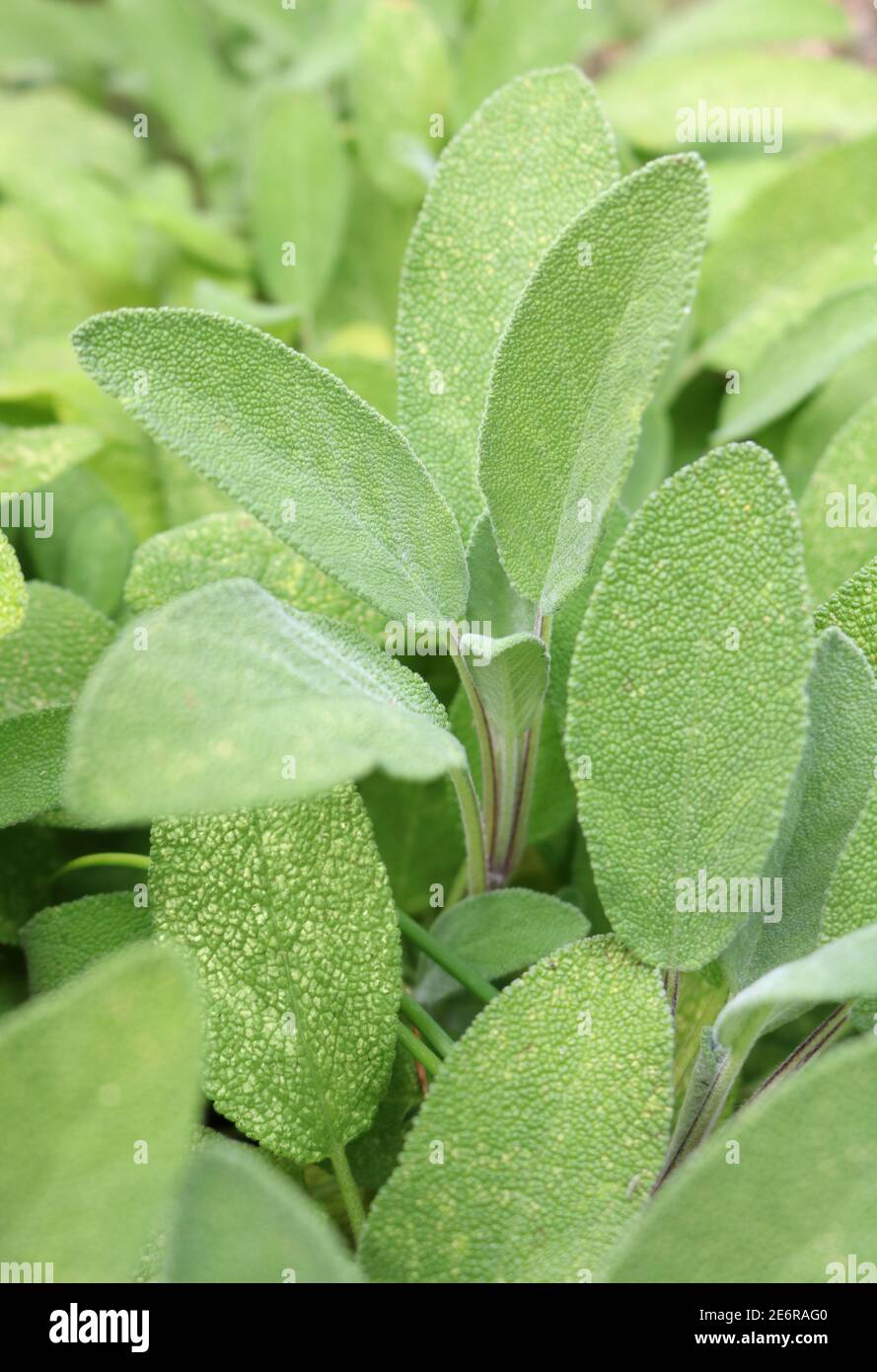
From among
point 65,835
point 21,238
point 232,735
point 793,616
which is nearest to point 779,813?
point 793,616

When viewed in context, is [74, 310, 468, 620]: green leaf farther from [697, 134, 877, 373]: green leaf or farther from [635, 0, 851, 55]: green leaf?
[635, 0, 851, 55]: green leaf

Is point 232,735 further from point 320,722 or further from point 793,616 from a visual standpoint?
point 793,616

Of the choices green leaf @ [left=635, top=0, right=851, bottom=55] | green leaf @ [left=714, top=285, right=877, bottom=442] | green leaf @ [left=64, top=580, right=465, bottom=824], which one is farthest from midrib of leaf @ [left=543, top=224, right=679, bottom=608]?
green leaf @ [left=635, top=0, right=851, bottom=55]

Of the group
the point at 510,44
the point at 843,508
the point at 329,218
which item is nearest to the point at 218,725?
the point at 843,508

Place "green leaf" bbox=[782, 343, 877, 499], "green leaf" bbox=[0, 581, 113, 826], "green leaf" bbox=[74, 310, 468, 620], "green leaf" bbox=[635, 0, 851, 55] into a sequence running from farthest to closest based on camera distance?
1. "green leaf" bbox=[635, 0, 851, 55]
2. "green leaf" bbox=[782, 343, 877, 499]
3. "green leaf" bbox=[0, 581, 113, 826]
4. "green leaf" bbox=[74, 310, 468, 620]

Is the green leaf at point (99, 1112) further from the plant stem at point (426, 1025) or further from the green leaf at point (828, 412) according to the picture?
the green leaf at point (828, 412)

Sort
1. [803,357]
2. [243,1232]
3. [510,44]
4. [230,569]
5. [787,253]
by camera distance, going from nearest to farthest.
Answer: [243,1232] < [230,569] < [803,357] < [787,253] < [510,44]

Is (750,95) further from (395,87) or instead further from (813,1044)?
(813,1044)
